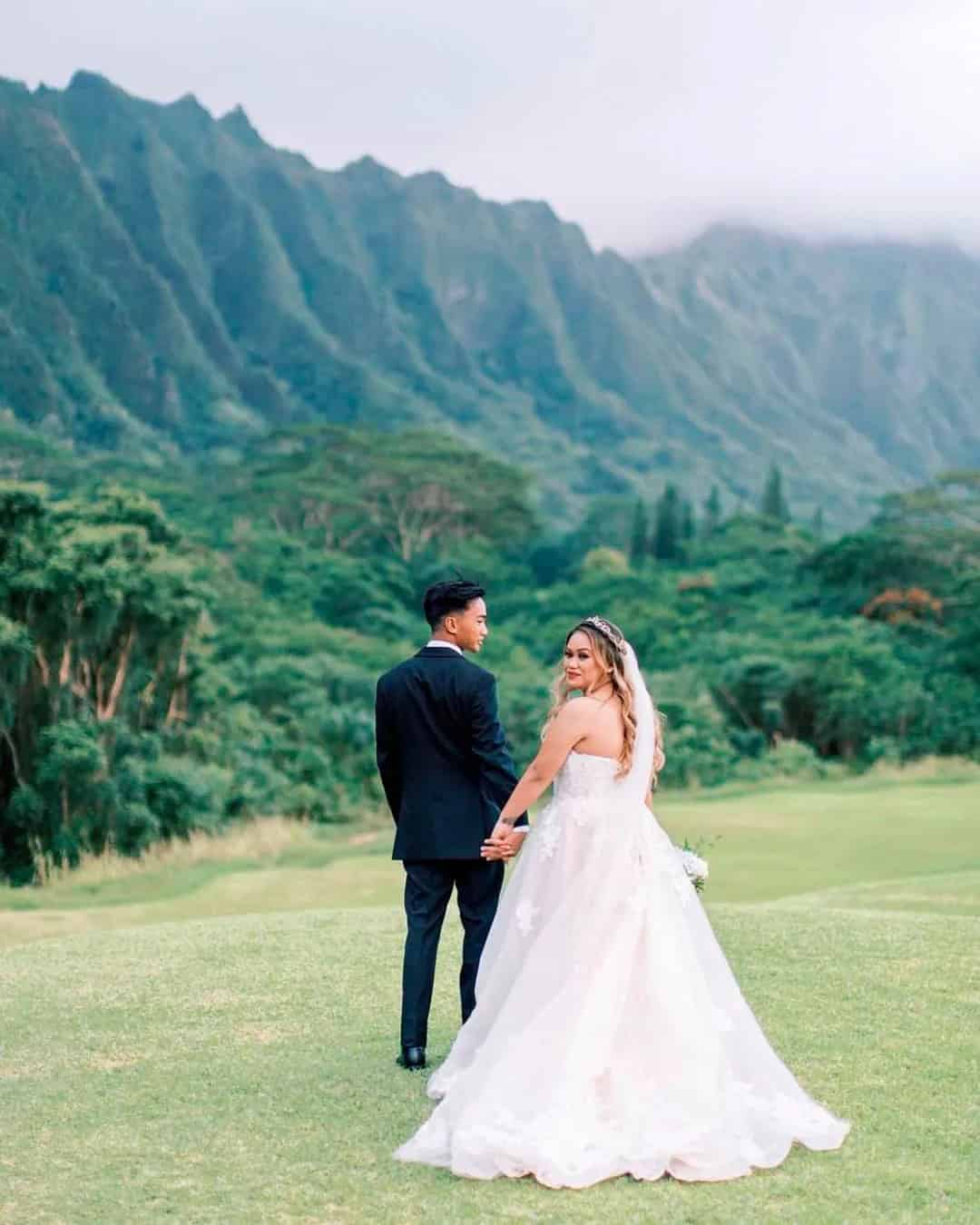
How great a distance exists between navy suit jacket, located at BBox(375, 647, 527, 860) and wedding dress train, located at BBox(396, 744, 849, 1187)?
48cm

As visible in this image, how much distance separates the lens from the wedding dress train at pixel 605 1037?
15.2ft

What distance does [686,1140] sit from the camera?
183 inches

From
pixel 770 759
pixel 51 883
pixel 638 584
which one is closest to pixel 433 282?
pixel 638 584

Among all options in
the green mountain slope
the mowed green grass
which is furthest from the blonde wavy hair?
the green mountain slope

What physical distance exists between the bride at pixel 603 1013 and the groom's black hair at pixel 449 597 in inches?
25.3

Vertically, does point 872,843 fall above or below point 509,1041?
below

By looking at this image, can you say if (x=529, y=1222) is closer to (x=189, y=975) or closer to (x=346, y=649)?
(x=189, y=975)

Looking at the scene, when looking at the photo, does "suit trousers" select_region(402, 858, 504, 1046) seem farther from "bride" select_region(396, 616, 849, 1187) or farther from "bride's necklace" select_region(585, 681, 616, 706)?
"bride's necklace" select_region(585, 681, 616, 706)

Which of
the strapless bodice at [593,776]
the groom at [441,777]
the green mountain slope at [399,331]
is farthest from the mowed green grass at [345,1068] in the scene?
the green mountain slope at [399,331]

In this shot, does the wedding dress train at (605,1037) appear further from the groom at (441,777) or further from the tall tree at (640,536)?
the tall tree at (640,536)

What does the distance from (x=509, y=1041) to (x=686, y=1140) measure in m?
0.63

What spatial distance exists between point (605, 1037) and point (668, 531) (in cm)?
6333

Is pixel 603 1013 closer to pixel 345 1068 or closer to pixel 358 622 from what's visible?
pixel 345 1068

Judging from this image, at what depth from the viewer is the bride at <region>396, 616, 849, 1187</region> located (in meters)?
4.65
